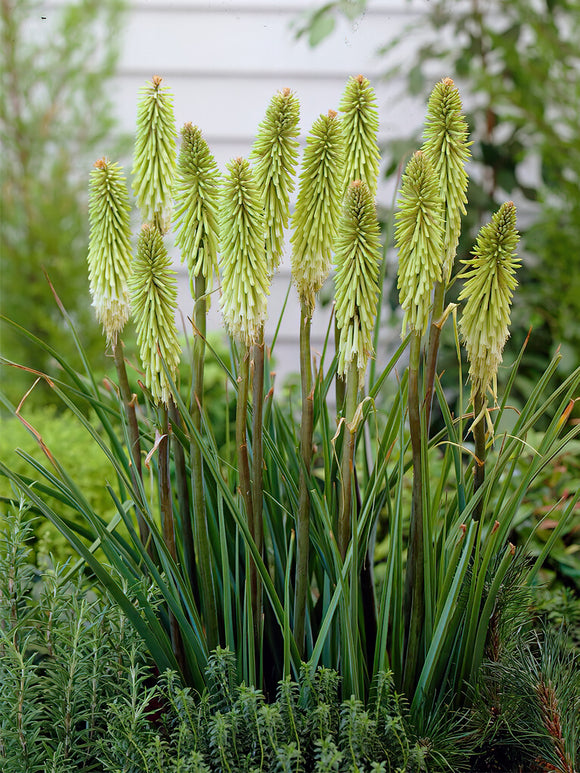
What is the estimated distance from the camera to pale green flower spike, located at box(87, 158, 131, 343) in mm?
699

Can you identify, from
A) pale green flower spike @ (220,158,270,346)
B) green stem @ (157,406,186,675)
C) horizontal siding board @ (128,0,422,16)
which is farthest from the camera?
horizontal siding board @ (128,0,422,16)

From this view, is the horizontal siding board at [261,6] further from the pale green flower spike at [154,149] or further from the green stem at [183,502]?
the green stem at [183,502]

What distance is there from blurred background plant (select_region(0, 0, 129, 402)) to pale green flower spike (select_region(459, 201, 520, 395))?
204cm

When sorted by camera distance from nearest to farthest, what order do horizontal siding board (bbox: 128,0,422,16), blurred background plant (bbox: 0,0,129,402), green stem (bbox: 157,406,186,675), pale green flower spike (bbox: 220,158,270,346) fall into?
pale green flower spike (bbox: 220,158,270,346)
green stem (bbox: 157,406,186,675)
horizontal siding board (bbox: 128,0,422,16)
blurred background plant (bbox: 0,0,129,402)

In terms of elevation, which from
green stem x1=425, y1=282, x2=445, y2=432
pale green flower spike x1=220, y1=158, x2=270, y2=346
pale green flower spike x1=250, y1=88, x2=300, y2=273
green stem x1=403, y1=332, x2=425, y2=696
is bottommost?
green stem x1=403, y1=332, x2=425, y2=696

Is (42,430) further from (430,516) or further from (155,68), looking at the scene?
(155,68)

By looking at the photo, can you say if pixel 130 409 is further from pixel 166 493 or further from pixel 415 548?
pixel 415 548

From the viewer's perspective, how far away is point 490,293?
0.69 meters

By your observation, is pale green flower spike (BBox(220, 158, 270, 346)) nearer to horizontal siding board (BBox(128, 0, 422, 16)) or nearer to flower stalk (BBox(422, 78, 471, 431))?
flower stalk (BBox(422, 78, 471, 431))

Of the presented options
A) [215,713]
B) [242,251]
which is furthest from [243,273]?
[215,713]

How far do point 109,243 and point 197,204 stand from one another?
0.10 m

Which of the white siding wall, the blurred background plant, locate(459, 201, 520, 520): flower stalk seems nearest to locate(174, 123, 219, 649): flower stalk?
locate(459, 201, 520, 520): flower stalk

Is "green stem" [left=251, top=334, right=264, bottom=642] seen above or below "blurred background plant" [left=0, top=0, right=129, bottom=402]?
below

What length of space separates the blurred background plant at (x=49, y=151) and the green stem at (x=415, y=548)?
2.01 meters
